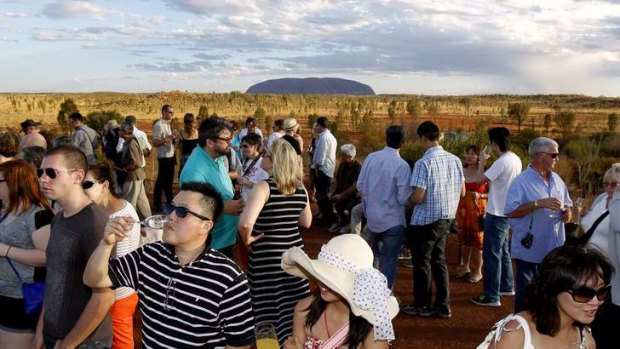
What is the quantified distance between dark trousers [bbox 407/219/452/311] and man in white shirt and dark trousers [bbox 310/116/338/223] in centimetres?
410

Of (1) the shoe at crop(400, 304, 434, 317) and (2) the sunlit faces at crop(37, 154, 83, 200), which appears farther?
(1) the shoe at crop(400, 304, 434, 317)

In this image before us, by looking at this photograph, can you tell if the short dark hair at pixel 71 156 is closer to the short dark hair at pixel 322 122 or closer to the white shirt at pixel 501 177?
the white shirt at pixel 501 177

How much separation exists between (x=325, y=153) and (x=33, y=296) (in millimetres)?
6734

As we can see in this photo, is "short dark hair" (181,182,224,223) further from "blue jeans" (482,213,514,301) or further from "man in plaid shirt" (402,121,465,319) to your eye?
"blue jeans" (482,213,514,301)

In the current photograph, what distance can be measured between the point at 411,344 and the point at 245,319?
3.18 m

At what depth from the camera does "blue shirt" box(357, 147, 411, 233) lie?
18.4 feet

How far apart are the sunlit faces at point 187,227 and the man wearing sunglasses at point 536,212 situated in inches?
122

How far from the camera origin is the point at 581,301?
2.44 m

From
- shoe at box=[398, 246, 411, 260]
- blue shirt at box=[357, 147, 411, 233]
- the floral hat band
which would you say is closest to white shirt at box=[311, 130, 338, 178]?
shoe at box=[398, 246, 411, 260]

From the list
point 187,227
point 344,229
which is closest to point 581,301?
point 187,227

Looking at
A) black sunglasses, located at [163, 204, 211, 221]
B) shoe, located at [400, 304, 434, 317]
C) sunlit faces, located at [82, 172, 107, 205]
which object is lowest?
shoe, located at [400, 304, 434, 317]

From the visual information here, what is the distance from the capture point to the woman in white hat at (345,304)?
2.52 meters

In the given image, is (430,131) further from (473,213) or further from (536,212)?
(473,213)

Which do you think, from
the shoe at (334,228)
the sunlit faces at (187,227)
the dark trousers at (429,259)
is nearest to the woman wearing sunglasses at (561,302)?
the sunlit faces at (187,227)
